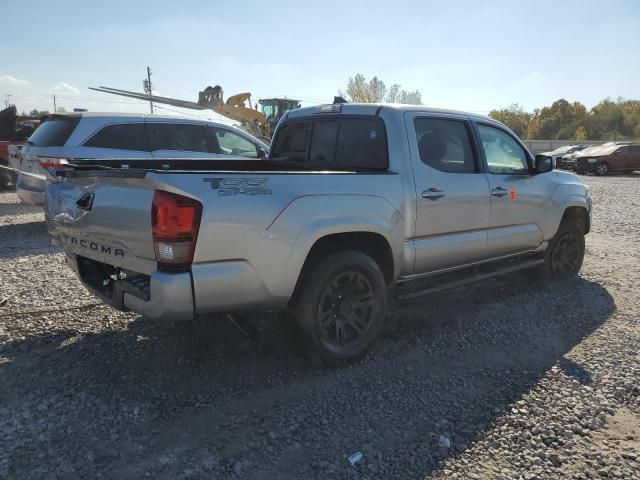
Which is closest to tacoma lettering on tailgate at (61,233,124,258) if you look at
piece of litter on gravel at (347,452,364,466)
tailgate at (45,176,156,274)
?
tailgate at (45,176,156,274)

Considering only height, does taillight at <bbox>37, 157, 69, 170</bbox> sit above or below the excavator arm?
below

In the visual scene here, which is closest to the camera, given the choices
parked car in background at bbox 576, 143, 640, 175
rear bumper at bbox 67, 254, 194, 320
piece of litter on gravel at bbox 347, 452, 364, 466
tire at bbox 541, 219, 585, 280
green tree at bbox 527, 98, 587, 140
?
piece of litter on gravel at bbox 347, 452, 364, 466

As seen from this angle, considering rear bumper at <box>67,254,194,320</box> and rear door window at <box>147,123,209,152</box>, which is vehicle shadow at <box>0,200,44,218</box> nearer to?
rear door window at <box>147,123,209,152</box>

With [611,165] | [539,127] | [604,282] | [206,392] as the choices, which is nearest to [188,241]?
[206,392]

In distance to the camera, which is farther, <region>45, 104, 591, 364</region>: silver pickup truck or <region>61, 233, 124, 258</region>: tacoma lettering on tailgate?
<region>61, 233, 124, 258</region>: tacoma lettering on tailgate

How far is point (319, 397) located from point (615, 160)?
91.7 ft

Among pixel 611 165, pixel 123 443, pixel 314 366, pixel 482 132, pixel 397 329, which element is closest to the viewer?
pixel 123 443

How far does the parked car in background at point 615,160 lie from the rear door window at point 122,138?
25.4m

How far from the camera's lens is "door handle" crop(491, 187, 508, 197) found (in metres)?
4.83

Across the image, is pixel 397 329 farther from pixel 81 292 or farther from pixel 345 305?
pixel 81 292

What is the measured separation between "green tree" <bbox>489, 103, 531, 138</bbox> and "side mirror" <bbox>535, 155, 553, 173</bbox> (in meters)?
86.7

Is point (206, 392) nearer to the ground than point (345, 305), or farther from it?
nearer to the ground

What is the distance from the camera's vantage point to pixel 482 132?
5023mm

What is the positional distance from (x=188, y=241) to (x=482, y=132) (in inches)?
133
